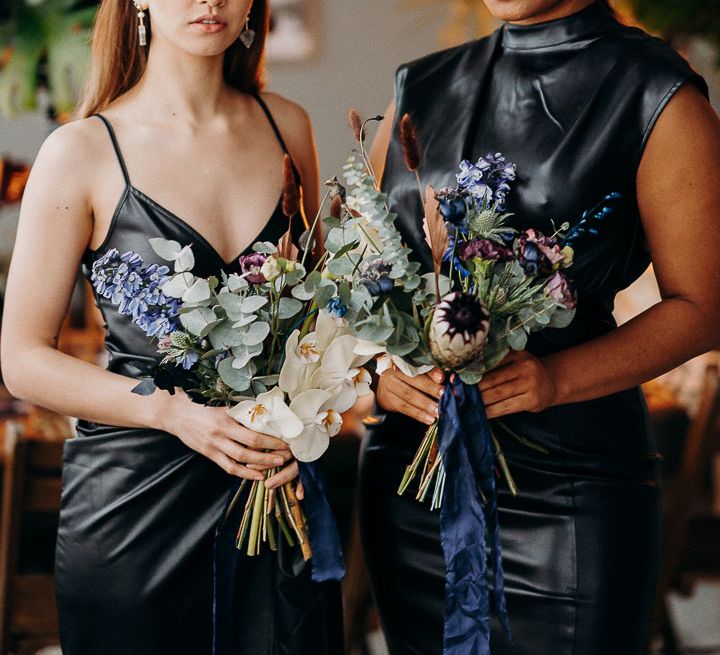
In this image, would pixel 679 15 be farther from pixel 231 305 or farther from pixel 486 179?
pixel 231 305

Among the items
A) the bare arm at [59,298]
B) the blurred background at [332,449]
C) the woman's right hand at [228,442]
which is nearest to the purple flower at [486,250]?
the woman's right hand at [228,442]

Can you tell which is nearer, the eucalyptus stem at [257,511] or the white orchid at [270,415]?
the white orchid at [270,415]

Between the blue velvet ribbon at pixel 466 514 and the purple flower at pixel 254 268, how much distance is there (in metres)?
0.32

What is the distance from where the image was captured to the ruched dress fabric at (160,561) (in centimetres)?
171

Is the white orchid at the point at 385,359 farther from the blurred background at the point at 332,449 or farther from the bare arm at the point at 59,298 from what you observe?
the blurred background at the point at 332,449

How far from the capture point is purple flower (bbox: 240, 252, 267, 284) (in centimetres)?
144

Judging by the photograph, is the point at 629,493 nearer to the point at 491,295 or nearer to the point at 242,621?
the point at 491,295

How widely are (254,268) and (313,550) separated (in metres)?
0.46

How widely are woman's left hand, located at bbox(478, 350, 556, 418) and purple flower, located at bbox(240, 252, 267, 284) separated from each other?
36cm

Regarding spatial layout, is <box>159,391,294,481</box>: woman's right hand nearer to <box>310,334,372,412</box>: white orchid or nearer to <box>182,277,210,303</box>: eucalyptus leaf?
<box>310,334,372,412</box>: white orchid

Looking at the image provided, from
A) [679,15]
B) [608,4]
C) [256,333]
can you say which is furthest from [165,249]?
[679,15]

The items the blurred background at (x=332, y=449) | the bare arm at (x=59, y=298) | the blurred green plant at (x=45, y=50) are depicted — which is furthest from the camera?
the blurred green plant at (x=45, y=50)

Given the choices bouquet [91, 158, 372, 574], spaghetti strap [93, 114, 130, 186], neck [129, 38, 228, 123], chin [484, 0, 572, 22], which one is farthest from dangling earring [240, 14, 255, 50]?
bouquet [91, 158, 372, 574]

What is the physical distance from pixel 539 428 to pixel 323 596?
45cm
